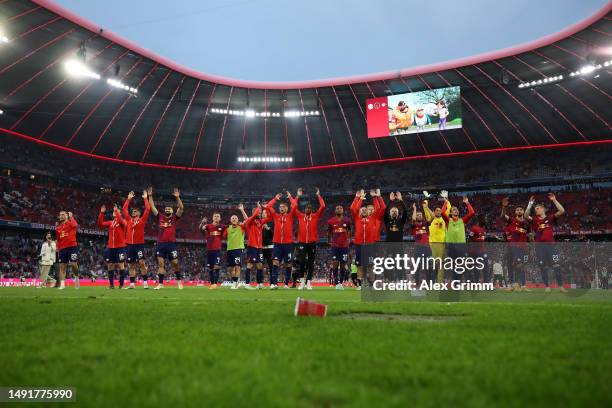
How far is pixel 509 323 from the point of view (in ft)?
16.4

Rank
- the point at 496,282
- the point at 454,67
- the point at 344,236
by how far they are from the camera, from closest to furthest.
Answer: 1. the point at 496,282
2. the point at 344,236
3. the point at 454,67

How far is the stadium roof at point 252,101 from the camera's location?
27.1 meters

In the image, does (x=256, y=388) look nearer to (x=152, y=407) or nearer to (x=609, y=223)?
(x=152, y=407)

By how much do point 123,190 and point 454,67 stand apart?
31804 millimetres

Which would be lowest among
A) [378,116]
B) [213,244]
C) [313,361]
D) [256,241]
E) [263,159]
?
[313,361]

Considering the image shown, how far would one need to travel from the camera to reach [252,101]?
37875 millimetres

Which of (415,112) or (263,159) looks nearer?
(415,112)

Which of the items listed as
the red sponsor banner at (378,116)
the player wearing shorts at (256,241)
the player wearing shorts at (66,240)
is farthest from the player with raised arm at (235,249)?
the red sponsor banner at (378,116)

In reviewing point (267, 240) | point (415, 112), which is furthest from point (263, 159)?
point (267, 240)

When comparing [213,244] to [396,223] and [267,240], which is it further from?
[396,223]

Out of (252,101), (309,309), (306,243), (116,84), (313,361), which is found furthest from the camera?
(252,101)

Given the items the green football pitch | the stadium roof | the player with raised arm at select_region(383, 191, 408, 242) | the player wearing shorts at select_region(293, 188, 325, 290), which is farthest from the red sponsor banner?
the green football pitch

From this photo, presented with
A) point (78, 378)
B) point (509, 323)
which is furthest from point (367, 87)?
point (78, 378)

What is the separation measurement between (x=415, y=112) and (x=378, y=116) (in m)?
2.56
